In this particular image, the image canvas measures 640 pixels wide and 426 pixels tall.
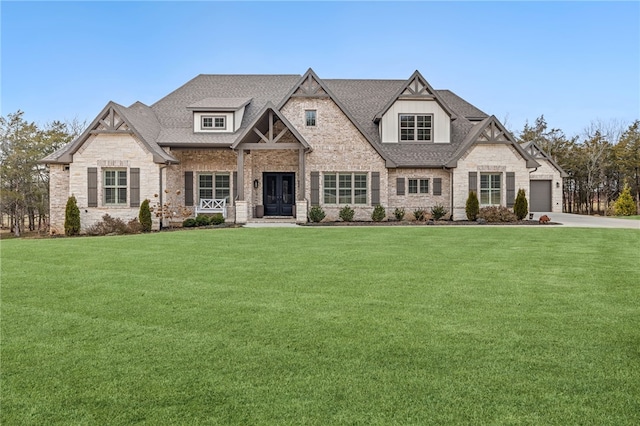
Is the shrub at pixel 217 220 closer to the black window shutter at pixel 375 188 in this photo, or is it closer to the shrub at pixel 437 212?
the black window shutter at pixel 375 188

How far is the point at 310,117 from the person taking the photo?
2312cm

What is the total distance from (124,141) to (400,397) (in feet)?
68.9

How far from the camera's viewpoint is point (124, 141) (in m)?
20.9

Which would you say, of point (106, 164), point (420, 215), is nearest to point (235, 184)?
point (106, 164)

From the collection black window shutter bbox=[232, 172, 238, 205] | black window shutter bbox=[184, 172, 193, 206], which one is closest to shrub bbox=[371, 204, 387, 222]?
black window shutter bbox=[232, 172, 238, 205]

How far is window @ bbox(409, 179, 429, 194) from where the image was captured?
941 inches

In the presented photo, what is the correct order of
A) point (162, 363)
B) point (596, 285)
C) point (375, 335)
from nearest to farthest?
point (162, 363), point (375, 335), point (596, 285)

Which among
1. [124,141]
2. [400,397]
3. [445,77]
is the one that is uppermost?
[445,77]

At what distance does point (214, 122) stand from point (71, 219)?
28.6 feet

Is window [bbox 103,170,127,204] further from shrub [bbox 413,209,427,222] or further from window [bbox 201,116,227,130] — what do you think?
shrub [bbox 413,209,427,222]

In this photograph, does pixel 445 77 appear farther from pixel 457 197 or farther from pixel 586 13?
pixel 586 13

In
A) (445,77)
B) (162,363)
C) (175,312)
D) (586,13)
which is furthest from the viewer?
(445,77)

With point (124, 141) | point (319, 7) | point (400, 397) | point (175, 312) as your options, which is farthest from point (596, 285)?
point (124, 141)

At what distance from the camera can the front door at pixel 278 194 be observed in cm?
2428
